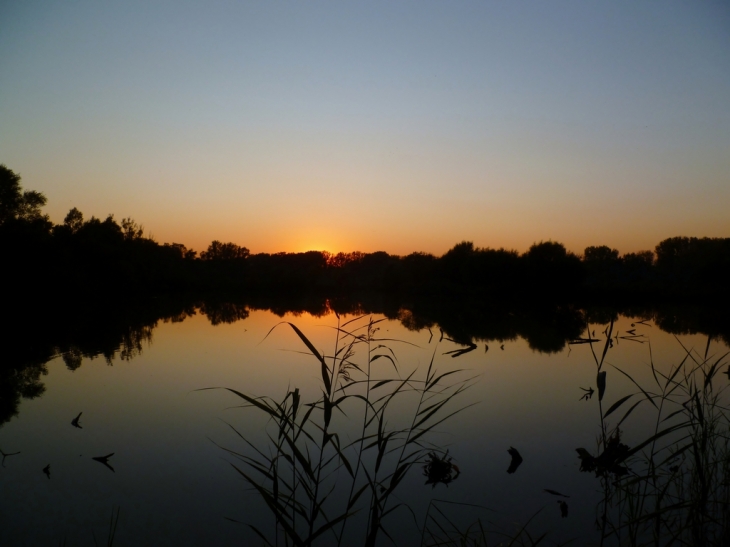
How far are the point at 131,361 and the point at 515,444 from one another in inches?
374

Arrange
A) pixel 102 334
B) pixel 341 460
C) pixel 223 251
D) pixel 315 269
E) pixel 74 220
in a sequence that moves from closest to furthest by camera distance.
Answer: pixel 341 460 → pixel 102 334 → pixel 74 220 → pixel 315 269 → pixel 223 251

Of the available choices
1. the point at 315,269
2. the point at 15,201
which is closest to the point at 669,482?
the point at 15,201

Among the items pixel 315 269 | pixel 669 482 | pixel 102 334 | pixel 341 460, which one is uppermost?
pixel 315 269

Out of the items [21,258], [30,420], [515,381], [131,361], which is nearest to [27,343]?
[131,361]

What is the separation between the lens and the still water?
4648mm

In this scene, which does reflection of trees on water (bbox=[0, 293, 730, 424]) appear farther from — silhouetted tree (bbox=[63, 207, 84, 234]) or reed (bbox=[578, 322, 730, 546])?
silhouetted tree (bbox=[63, 207, 84, 234])

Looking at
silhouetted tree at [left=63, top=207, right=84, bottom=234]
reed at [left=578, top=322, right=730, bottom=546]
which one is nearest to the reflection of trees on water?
reed at [left=578, top=322, right=730, bottom=546]

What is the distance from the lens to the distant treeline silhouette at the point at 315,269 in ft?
97.3

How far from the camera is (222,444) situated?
6.62 meters

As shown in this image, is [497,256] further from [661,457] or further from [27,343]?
[661,457]

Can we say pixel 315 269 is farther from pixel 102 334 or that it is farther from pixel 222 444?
pixel 222 444

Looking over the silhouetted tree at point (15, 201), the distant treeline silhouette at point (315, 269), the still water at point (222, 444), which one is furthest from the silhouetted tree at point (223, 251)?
the still water at point (222, 444)

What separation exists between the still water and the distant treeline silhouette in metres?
19.9

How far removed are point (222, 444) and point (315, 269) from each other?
59.4 metres
